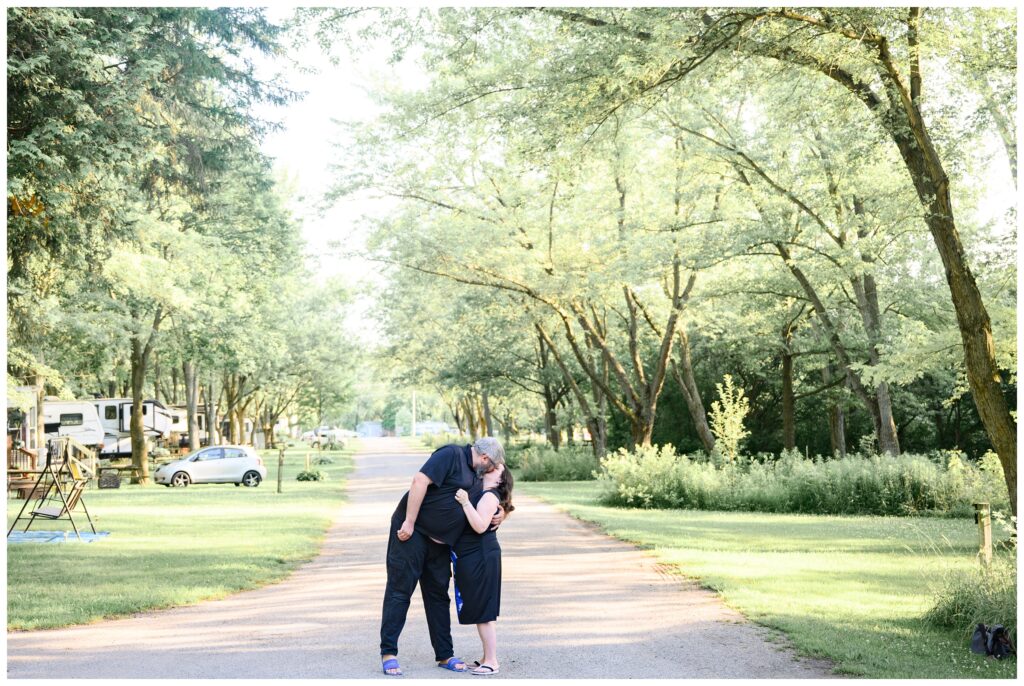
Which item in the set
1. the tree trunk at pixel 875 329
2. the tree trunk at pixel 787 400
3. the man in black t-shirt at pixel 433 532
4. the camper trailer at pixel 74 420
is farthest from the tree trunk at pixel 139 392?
the man in black t-shirt at pixel 433 532

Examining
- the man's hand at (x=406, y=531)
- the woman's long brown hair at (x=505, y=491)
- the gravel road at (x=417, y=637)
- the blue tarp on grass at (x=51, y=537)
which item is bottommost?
the gravel road at (x=417, y=637)

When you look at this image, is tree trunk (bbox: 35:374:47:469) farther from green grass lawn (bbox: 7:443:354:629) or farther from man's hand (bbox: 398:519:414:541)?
man's hand (bbox: 398:519:414:541)

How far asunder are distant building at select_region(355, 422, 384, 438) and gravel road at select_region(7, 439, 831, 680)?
152 meters

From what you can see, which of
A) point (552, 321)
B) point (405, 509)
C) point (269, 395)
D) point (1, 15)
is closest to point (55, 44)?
→ point (1, 15)

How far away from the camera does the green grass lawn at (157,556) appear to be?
370 inches

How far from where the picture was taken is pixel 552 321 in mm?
32219

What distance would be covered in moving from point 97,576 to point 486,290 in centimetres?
1809

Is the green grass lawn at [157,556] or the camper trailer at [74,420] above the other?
the camper trailer at [74,420]

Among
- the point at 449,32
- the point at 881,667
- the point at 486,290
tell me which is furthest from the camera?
the point at 486,290

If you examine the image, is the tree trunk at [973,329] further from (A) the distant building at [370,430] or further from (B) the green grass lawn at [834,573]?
(A) the distant building at [370,430]

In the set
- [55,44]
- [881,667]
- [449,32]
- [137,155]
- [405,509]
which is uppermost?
[449,32]

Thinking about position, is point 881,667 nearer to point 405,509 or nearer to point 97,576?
point 405,509

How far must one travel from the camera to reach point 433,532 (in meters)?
6.74

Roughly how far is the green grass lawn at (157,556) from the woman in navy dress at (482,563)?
148 inches
